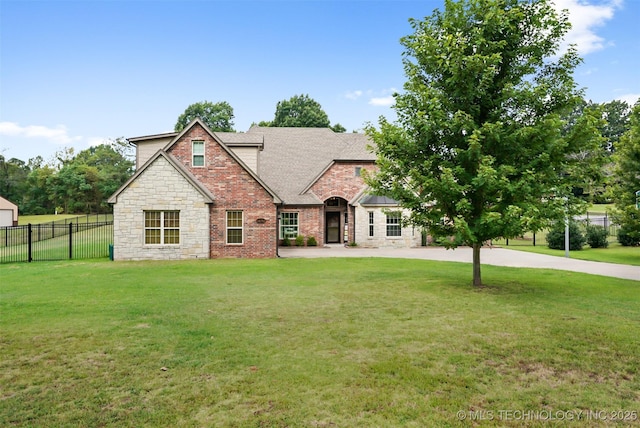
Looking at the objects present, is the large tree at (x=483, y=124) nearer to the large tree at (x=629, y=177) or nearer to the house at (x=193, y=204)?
the house at (x=193, y=204)

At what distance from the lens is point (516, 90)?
10.6 meters

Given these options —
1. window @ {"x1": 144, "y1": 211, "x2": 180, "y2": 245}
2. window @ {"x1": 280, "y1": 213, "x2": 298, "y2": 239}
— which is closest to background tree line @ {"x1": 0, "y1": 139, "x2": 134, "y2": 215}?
window @ {"x1": 280, "y1": 213, "x2": 298, "y2": 239}

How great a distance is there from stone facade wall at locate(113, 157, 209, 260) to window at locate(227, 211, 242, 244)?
1.62 metres

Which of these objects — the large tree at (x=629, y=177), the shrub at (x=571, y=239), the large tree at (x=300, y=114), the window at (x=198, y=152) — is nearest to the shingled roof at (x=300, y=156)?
the window at (x=198, y=152)

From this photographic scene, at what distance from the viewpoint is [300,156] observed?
3114cm

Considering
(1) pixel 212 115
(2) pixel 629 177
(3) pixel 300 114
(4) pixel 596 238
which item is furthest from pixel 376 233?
(1) pixel 212 115

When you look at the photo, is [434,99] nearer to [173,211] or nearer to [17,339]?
[17,339]

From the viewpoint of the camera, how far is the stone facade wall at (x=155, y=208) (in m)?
19.3

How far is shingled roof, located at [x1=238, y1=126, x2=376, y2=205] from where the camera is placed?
28.1 m

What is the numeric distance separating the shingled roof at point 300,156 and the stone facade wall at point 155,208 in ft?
28.4

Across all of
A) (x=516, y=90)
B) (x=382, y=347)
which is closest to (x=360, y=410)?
(x=382, y=347)

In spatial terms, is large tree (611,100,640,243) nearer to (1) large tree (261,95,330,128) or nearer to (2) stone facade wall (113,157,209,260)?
(2) stone facade wall (113,157,209,260)

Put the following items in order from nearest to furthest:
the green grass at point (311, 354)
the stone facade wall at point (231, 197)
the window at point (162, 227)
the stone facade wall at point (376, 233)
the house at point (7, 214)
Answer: the green grass at point (311, 354) → the window at point (162, 227) → the stone facade wall at point (231, 197) → the stone facade wall at point (376, 233) → the house at point (7, 214)

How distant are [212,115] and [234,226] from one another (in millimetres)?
40237
